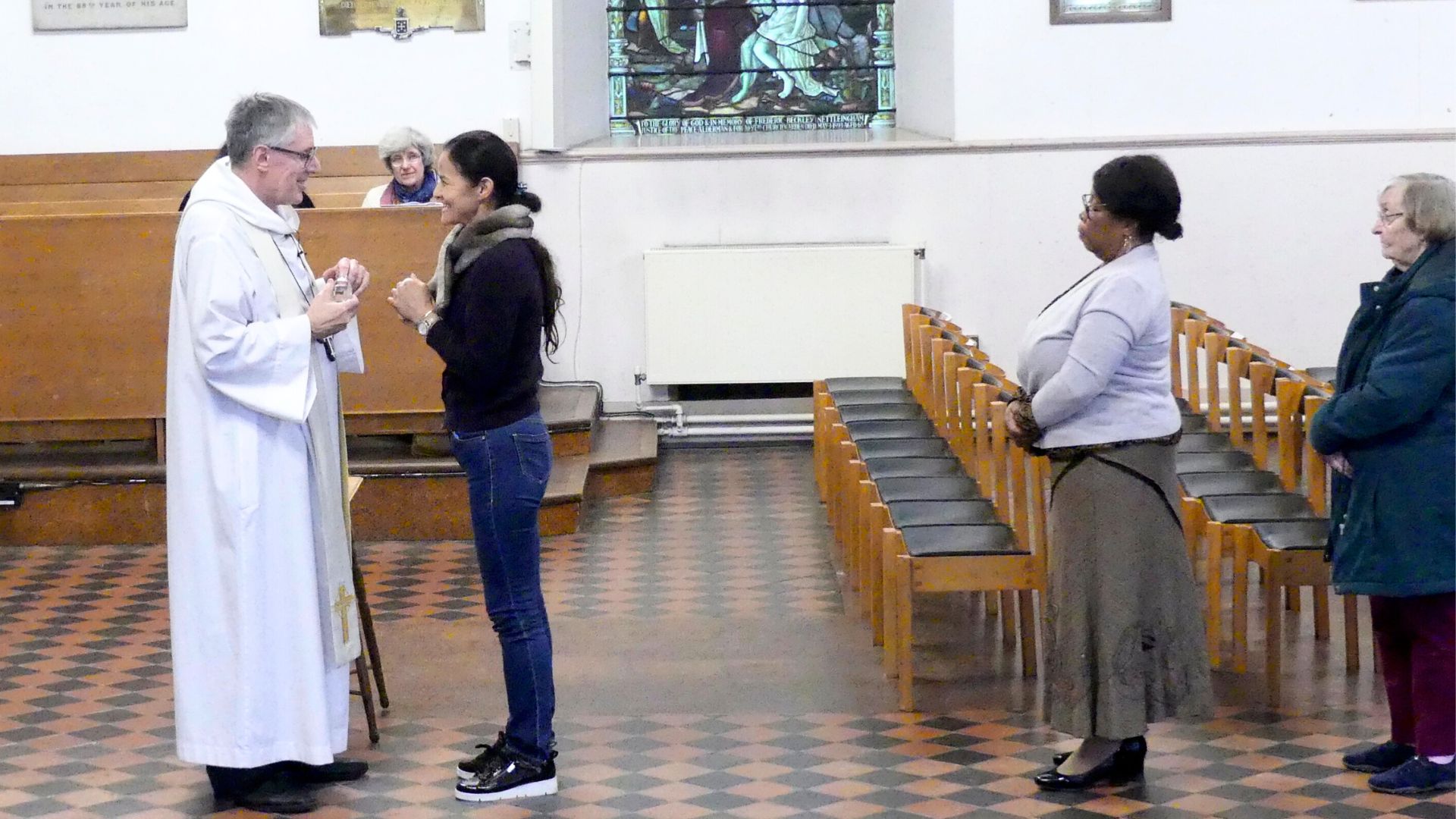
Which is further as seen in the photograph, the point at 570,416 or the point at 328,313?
the point at 570,416

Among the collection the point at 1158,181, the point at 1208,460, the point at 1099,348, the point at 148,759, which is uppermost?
the point at 1158,181

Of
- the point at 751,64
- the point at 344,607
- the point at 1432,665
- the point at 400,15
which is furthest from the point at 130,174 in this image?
the point at 1432,665

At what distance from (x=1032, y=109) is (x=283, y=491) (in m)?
5.99

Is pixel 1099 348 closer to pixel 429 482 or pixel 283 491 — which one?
pixel 283 491

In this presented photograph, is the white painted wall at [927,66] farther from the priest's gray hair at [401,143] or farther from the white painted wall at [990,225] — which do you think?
the priest's gray hair at [401,143]

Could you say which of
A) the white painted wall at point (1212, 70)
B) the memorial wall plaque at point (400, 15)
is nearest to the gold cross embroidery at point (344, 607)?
the memorial wall plaque at point (400, 15)

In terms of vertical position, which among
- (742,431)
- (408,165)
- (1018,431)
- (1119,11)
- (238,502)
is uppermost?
(1119,11)

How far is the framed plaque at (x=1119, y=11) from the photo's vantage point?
8.90 m

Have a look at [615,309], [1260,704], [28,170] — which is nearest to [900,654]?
[1260,704]

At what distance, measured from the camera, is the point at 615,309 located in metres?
9.20

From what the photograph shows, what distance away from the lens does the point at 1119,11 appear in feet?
29.2

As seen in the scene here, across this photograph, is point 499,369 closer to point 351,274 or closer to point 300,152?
point 351,274

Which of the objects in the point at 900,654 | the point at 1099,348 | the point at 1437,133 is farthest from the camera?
the point at 1437,133

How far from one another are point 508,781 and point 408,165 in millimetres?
3570
